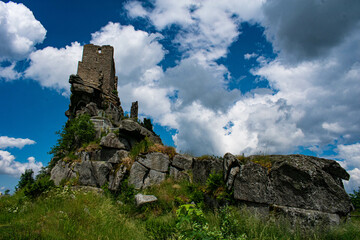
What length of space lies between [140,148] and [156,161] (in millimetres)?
1251

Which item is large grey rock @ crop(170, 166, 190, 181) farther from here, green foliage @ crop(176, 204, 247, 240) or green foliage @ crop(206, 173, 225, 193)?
green foliage @ crop(176, 204, 247, 240)

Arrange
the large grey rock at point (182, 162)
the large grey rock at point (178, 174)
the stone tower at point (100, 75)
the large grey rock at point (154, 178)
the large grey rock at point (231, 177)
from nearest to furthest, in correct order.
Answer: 1. the large grey rock at point (231, 177)
2. the large grey rock at point (154, 178)
3. the large grey rock at point (178, 174)
4. the large grey rock at point (182, 162)
5. the stone tower at point (100, 75)

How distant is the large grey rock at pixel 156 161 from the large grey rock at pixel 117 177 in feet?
3.04

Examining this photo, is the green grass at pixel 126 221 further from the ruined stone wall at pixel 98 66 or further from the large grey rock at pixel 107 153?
the ruined stone wall at pixel 98 66

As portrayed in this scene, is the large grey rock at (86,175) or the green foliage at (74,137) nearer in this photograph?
the large grey rock at (86,175)

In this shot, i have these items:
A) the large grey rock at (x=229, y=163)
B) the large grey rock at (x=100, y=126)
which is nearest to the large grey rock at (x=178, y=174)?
the large grey rock at (x=229, y=163)

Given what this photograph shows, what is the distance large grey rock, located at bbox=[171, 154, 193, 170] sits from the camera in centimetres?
1073

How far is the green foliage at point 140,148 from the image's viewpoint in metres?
11.0

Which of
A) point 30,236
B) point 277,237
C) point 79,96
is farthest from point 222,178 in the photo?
point 79,96

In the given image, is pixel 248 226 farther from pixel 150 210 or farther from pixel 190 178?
pixel 190 178

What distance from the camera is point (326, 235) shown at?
4.17 meters

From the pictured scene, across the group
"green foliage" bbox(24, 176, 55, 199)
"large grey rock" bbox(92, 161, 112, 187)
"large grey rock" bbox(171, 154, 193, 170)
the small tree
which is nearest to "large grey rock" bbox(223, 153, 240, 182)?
"large grey rock" bbox(171, 154, 193, 170)

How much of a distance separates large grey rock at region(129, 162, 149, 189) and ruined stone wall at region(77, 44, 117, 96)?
23.5m

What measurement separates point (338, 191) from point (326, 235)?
123 cm
